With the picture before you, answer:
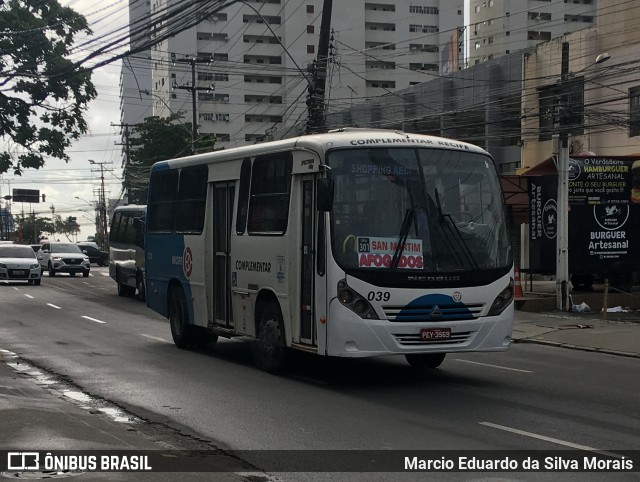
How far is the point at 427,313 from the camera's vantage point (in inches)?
442

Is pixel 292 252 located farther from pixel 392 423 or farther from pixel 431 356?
pixel 392 423

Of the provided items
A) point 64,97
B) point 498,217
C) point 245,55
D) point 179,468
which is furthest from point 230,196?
point 245,55

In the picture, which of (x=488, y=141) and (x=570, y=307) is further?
(x=488, y=141)

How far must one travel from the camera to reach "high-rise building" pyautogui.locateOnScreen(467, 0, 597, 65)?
9344 centimetres

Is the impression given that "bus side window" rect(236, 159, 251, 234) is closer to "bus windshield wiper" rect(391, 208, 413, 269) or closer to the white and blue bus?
the white and blue bus

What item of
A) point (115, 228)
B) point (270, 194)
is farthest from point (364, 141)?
point (115, 228)

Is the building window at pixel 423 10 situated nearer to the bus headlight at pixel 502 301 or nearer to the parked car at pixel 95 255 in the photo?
the parked car at pixel 95 255

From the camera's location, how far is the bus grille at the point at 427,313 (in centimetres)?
1113

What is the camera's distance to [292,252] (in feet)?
39.9

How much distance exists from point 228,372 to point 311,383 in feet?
5.61

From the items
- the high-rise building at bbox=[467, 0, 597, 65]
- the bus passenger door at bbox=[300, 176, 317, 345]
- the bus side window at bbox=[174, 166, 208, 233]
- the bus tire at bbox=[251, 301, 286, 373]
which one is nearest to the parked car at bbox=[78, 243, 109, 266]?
the high-rise building at bbox=[467, 0, 597, 65]

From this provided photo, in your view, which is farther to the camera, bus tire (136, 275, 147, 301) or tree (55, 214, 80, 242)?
tree (55, 214, 80, 242)

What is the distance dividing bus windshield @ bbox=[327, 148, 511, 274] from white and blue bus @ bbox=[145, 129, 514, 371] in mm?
15

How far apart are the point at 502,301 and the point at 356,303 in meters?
2.04
